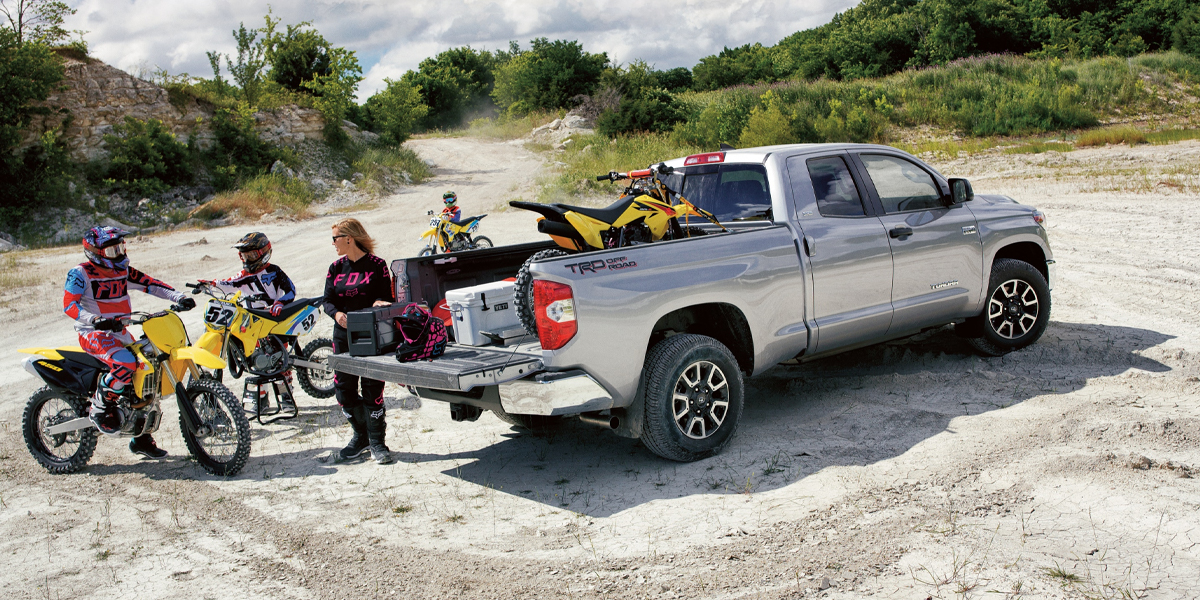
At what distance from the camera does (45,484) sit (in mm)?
5773

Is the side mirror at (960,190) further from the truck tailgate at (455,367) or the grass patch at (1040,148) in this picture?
the grass patch at (1040,148)

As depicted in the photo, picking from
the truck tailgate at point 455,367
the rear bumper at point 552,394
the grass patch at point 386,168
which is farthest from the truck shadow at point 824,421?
the grass patch at point 386,168

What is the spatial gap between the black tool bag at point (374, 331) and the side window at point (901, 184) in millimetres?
3601

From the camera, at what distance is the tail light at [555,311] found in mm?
4551

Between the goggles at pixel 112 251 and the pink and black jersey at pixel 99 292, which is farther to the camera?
the goggles at pixel 112 251

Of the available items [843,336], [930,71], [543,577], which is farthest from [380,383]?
[930,71]

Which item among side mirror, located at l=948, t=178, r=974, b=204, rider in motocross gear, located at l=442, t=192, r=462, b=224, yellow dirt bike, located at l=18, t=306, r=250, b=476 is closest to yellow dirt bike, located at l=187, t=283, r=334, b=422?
yellow dirt bike, located at l=18, t=306, r=250, b=476

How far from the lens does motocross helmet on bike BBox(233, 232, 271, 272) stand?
6.89 meters

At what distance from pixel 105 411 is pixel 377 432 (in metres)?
1.92

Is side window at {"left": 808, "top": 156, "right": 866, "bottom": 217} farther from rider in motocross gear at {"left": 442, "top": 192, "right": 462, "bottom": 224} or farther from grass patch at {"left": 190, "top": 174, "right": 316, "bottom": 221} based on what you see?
grass patch at {"left": 190, "top": 174, "right": 316, "bottom": 221}

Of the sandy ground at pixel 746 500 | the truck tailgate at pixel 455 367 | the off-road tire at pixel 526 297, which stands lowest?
the sandy ground at pixel 746 500

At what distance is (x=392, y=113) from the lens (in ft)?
128

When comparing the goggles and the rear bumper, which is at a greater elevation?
the goggles

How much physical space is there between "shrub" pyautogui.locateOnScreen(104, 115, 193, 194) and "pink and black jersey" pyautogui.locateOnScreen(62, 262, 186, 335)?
22.3 meters
